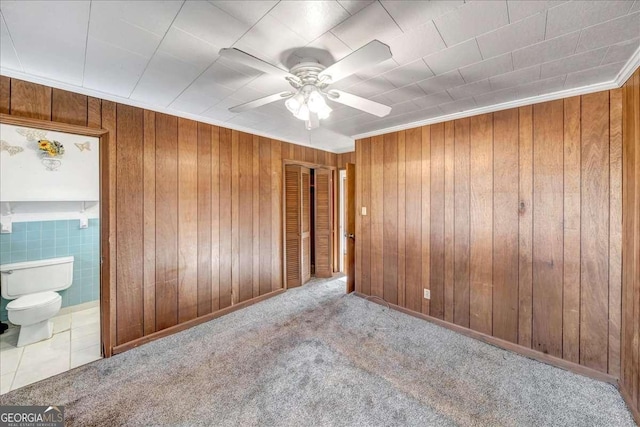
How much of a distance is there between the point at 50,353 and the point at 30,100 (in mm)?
2238

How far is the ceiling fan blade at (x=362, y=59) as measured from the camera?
113cm

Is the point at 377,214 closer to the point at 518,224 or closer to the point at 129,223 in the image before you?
the point at 518,224

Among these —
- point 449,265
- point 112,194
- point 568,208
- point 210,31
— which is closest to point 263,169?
point 112,194

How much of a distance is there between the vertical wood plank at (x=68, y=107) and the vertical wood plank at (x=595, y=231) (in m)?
4.23

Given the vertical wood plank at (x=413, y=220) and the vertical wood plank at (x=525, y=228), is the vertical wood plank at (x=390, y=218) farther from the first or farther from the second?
the vertical wood plank at (x=525, y=228)

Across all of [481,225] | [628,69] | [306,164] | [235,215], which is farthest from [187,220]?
[628,69]

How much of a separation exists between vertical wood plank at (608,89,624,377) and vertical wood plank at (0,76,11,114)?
4.62 meters

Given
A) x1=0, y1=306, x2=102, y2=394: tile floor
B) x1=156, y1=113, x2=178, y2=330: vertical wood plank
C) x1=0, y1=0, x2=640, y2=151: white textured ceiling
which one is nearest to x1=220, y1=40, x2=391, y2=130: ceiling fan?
x1=0, y1=0, x2=640, y2=151: white textured ceiling

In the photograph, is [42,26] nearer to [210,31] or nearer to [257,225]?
[210,31]

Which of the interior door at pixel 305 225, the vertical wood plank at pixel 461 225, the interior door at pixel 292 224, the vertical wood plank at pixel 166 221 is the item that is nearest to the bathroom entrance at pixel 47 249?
the vertical wood plank at pixel 166 221

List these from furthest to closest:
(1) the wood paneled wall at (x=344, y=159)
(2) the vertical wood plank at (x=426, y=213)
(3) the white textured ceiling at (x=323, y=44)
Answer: (1) the wood paneled wall at (x=344, y=159), (2) the vertical wood plank at (x=426, y=213), (3) the white textured ceiling at (x=323, y=44)

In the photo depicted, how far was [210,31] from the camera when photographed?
1387 mm

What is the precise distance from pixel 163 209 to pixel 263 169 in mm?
1379

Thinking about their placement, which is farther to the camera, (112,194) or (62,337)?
(62,337)
